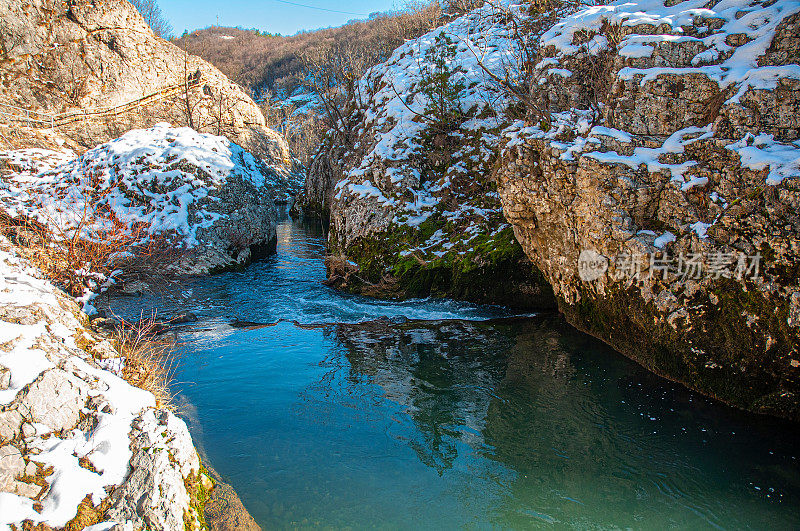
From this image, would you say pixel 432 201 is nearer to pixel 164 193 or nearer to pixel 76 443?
pixel 164 193

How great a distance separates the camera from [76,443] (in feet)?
10.9

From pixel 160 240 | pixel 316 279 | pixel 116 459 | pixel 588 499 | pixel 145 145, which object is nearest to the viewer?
pixel 116 459

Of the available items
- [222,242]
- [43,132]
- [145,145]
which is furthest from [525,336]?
[43,132]

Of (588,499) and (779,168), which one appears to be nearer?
(588,499)

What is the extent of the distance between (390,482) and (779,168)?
5.72 meters

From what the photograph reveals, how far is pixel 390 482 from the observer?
4.57 meters

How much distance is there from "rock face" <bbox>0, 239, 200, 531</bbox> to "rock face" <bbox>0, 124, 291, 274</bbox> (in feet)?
27.3

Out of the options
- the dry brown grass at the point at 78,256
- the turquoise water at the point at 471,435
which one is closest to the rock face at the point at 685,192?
the turquoise water at the point at 471,435

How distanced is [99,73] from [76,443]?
99.3 ft

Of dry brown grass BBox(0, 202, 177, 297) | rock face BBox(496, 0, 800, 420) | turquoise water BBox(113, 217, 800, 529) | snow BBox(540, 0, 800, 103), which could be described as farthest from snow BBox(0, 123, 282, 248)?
snow BBox(540, 0, 800, 103)

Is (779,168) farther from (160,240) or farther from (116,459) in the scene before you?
(160,240)

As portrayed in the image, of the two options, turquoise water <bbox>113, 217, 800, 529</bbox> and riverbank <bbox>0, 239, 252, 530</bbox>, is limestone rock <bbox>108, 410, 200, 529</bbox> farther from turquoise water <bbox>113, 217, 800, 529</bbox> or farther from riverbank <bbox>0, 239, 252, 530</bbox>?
turquoise water <bbox>113, 217, 800, 529</bbox>

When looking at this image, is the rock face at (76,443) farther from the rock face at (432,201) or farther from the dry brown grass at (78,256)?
the rock face at (432,201)

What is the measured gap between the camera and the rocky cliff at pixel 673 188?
5301mm
